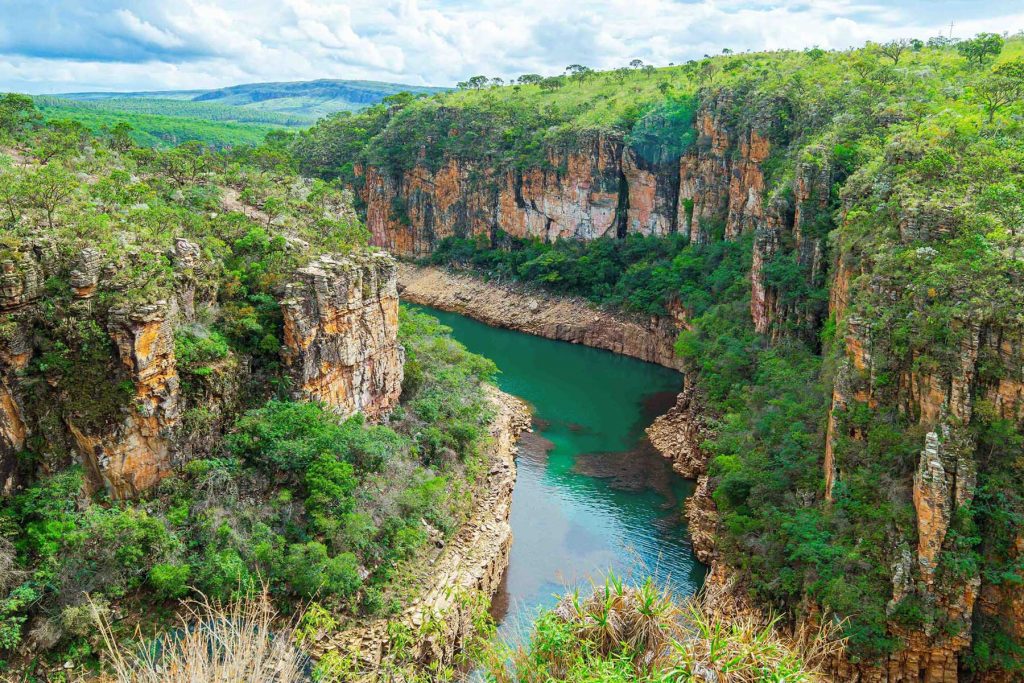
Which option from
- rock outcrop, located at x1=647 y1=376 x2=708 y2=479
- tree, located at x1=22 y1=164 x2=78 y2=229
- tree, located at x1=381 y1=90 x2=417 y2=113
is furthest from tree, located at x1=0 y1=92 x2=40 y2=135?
tree, located at x1=381 y1=90 x2=417 y2=113

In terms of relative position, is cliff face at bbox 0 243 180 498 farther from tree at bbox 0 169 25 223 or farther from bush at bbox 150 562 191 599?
bush at bbox 150 562 191 599

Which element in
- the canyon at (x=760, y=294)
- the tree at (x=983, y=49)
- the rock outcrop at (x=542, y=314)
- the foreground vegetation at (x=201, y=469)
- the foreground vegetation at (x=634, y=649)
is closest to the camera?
the foreground vegetation at (x=634, y=649)

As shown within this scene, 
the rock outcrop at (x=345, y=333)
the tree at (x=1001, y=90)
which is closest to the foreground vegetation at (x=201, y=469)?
the rock outcrop at (x=345, y=333)

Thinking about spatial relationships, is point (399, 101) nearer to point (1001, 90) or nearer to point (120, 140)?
point (120, 140)

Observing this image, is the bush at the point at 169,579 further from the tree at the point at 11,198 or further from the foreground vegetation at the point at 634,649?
the tree at the point at 11,198

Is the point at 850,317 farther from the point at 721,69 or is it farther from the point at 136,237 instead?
the point at 721,69

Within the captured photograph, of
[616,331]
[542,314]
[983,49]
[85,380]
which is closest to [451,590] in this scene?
[85,380]

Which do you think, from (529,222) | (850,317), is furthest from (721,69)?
(850,317)
